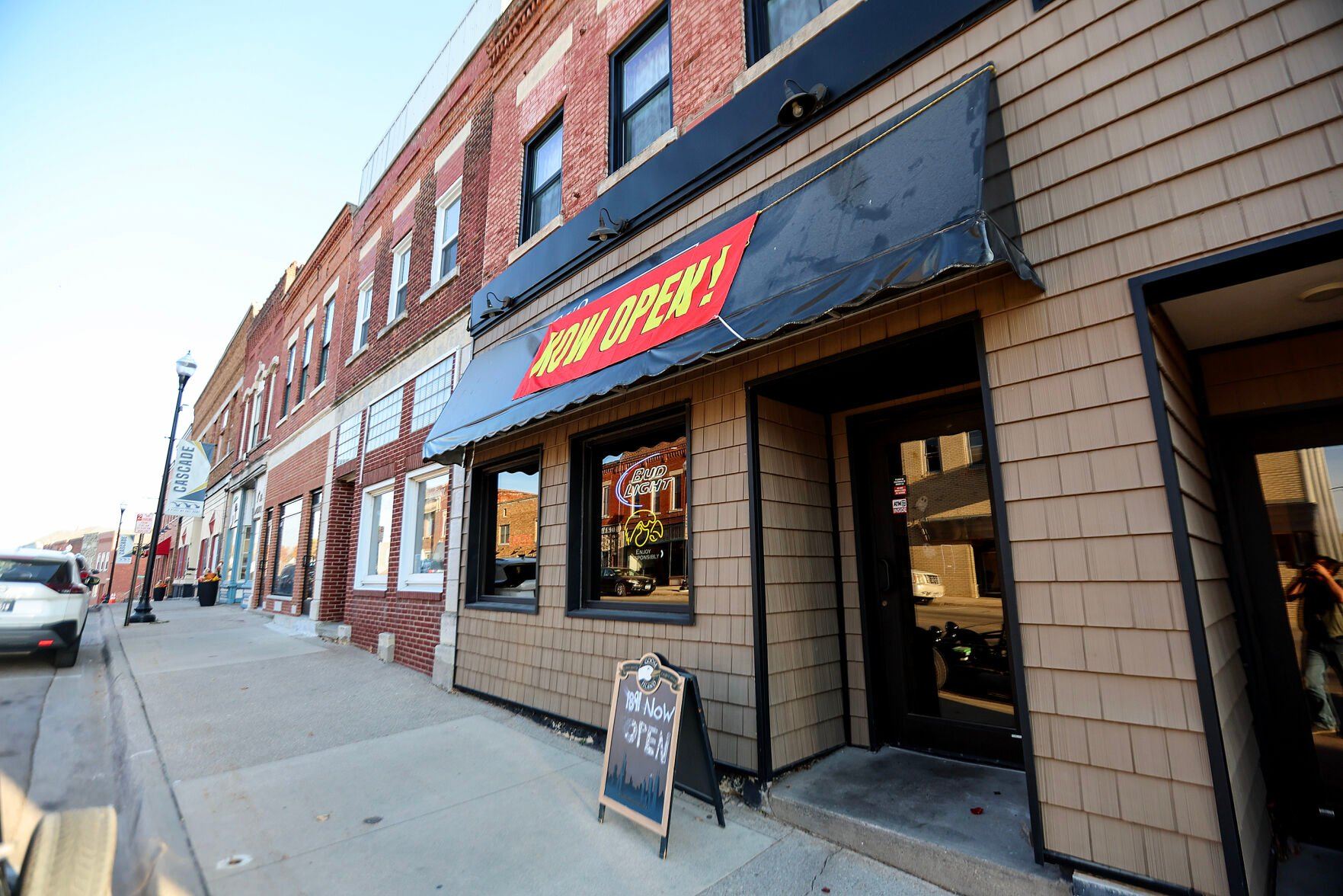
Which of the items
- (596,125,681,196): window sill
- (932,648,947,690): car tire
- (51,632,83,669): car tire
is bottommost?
(51,632,83,669): car tire

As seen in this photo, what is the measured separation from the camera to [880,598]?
465 centimetres

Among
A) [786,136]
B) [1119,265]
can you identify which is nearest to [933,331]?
[1119,265]

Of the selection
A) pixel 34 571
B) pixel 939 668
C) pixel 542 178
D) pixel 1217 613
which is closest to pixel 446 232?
pixel 542 178

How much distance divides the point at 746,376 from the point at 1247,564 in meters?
3.09

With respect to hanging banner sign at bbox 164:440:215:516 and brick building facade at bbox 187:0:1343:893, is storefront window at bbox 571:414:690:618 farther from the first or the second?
hanging banner sign at bbox 164:440:215:516

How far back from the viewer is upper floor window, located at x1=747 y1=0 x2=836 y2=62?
507 centimetres

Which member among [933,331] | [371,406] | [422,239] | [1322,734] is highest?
[422,239]

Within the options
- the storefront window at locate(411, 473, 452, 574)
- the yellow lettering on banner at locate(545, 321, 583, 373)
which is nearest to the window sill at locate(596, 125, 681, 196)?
the yellow lettering on banner at locate(545, 321, 583, 373)

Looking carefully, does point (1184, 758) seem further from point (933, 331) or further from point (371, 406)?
point (371, 406)

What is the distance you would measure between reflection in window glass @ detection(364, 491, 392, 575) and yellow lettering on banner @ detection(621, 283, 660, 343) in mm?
6920

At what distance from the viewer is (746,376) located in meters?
4.53

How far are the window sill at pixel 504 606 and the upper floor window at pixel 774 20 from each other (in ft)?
17.7

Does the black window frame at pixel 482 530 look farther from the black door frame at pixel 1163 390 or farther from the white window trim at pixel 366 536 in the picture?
the black door frame at pixel 1163 390

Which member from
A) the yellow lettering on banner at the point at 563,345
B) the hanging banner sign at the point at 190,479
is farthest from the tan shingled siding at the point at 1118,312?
the hanging banner sign at the point at 190,479
